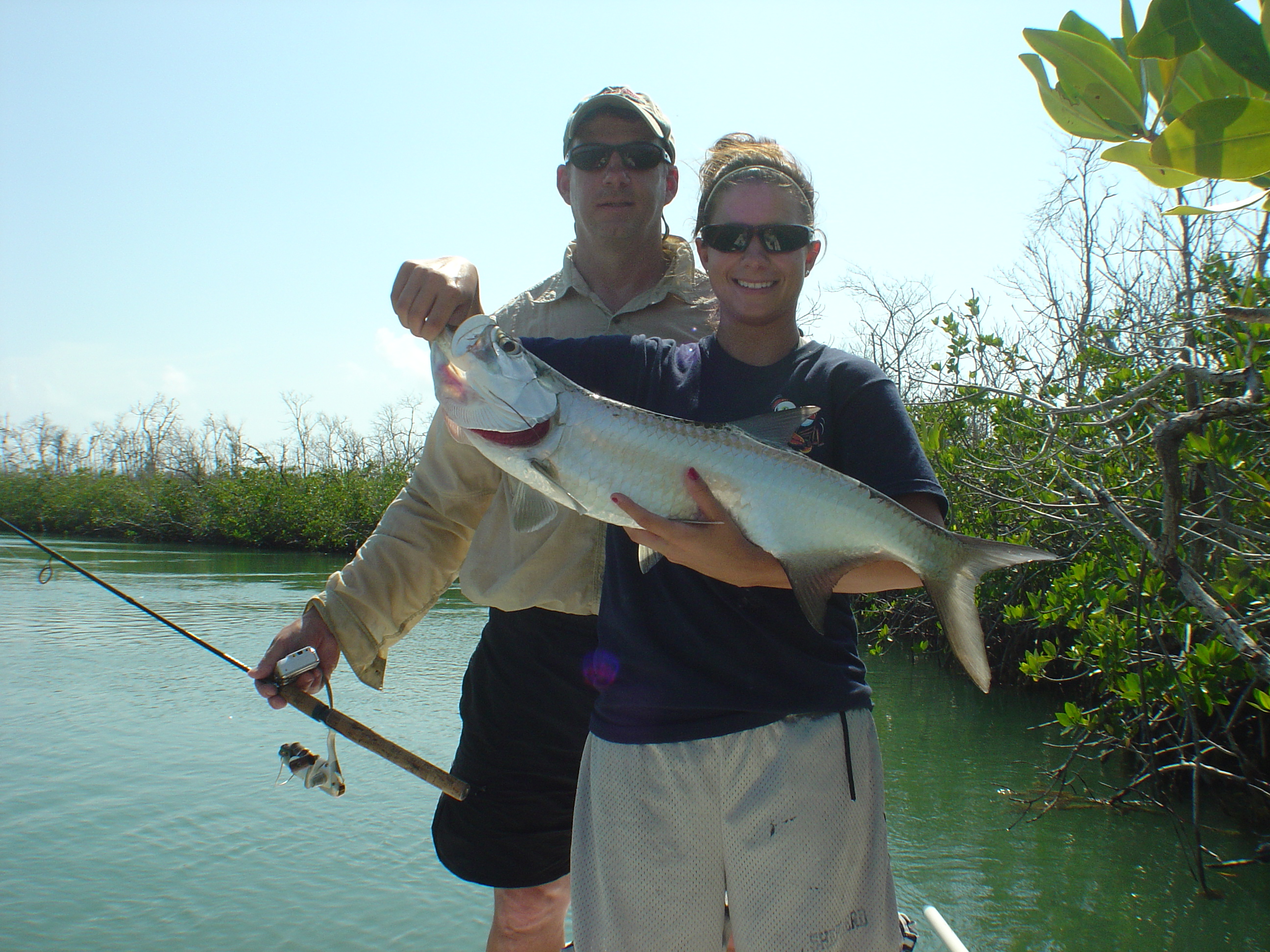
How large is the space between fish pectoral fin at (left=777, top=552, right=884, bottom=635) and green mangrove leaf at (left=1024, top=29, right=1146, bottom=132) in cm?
112

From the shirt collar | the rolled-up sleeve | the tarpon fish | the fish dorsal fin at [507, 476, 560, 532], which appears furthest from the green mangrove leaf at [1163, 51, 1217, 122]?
the rolled-up sleeve

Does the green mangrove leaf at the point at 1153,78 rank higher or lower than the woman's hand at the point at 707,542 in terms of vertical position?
higher

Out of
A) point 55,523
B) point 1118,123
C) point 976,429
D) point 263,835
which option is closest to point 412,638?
point 263,835

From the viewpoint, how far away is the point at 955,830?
20.4ft

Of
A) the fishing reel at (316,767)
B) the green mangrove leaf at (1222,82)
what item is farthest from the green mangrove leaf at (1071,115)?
the fishing reel at (316,767)

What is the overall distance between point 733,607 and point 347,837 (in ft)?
16.7

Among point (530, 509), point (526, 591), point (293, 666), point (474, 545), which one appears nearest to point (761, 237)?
point (530, 509)

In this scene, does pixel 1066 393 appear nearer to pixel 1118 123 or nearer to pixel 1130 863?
pixel 1130 863

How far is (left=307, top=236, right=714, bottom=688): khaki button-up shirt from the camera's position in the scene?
302 centimetres

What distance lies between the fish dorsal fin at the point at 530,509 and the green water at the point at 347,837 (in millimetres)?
3501

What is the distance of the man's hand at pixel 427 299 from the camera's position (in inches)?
92.7

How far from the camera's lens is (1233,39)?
1.08 meters

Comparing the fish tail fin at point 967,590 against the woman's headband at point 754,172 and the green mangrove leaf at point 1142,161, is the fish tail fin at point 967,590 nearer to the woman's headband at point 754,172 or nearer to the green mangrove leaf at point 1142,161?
the green mangrove leaf at point 1142,161

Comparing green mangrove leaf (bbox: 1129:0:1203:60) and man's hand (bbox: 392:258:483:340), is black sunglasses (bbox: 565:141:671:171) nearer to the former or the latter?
man's hand (bbox: 392:258:483:340)
